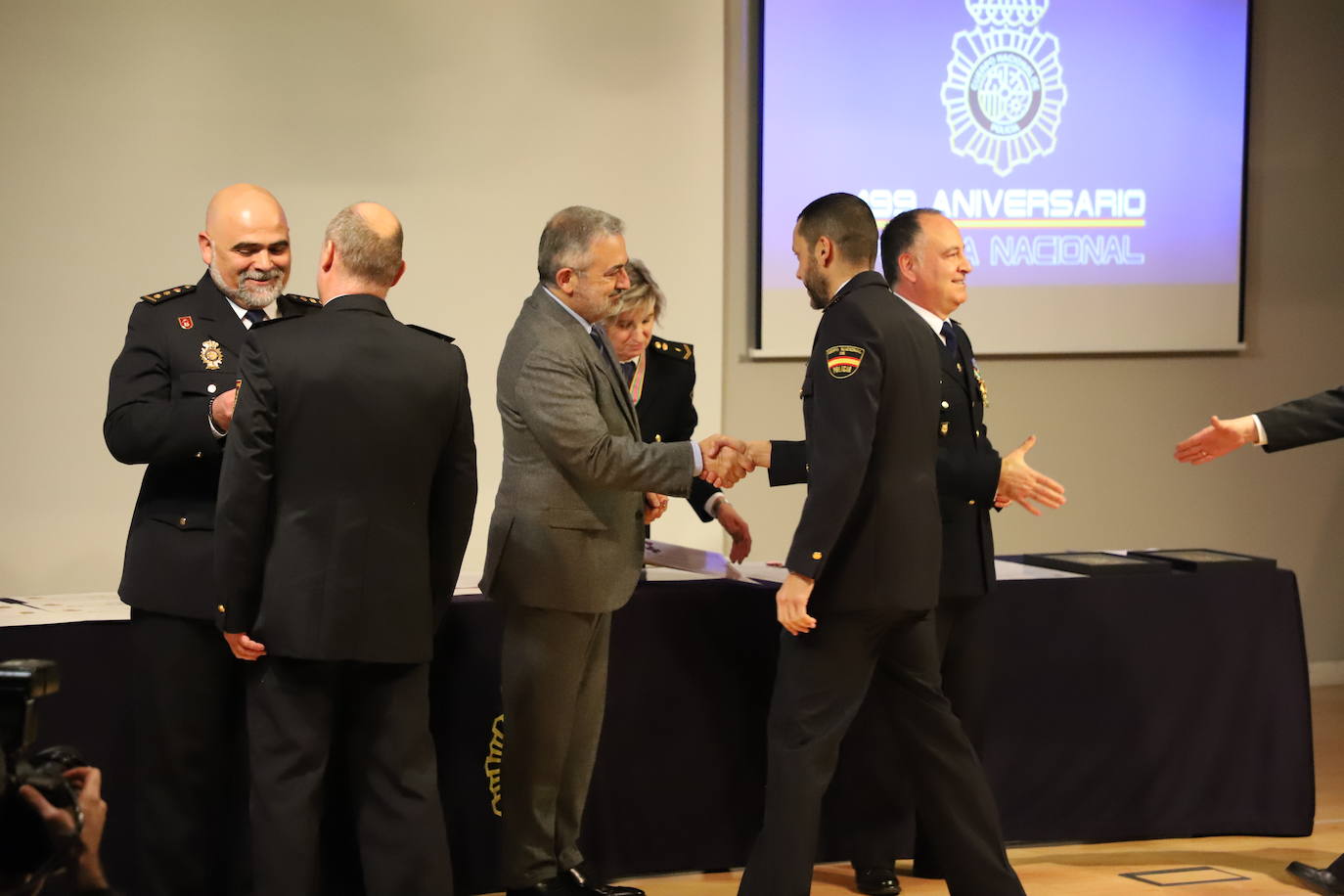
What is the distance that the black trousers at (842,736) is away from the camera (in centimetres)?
289

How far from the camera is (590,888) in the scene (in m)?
3.26

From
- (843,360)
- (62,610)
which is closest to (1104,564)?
(843,360)

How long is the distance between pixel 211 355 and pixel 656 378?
128 cm

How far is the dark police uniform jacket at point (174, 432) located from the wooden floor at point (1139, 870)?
1.43 m

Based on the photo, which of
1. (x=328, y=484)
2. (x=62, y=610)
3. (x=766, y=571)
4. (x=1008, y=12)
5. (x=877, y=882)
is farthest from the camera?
(x=1008, y=12)

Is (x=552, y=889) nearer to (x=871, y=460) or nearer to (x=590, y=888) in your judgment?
(x=590, y=888)

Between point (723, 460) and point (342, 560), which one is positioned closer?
point (342, 560)

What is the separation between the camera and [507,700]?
3.12 meters

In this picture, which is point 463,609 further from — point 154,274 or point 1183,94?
point 1183,94

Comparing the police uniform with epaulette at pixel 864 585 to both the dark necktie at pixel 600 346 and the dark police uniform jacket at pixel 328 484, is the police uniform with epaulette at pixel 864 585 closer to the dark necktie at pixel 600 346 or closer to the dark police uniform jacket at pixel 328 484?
the dark necktie at pixel 600 346

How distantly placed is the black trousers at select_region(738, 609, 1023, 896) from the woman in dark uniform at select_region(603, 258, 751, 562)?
657 mm

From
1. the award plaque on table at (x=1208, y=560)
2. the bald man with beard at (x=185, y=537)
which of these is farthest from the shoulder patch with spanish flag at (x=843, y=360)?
the award plaque on table at (x=1208, y=560)

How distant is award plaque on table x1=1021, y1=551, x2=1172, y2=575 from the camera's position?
3.88 m

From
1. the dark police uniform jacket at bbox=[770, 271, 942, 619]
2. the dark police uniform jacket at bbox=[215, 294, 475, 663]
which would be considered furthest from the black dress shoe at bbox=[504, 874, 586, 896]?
the dark police uniform jacket at bbox=[770, 271, 942, 619]
